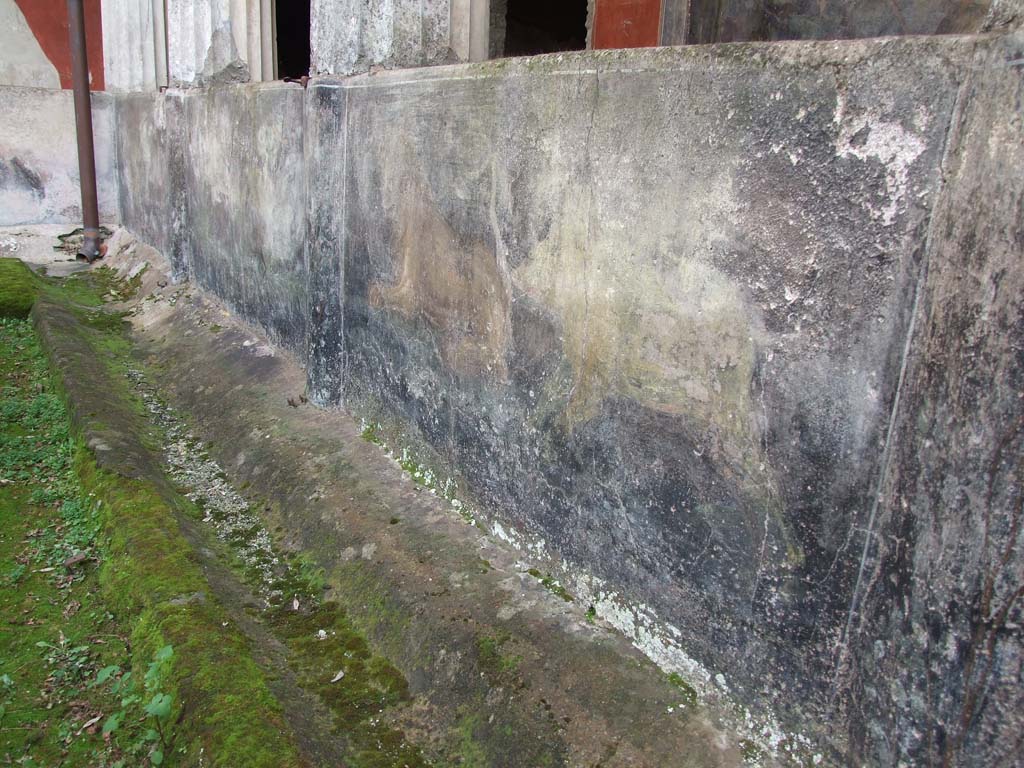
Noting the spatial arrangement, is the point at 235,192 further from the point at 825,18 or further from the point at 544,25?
the point at 544,25

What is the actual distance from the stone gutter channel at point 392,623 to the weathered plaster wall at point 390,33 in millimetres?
1686

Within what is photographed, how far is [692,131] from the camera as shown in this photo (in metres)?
1.97

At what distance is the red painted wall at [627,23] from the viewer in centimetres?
472

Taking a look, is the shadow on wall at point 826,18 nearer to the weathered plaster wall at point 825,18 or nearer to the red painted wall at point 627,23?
the weathered plaster wall at point 825,18

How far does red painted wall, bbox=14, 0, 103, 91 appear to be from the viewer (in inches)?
339

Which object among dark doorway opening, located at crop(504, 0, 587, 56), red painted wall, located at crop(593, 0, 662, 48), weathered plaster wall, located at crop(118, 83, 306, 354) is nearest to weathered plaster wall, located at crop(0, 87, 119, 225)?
weathered plaster wall, located at crop(118, 83, 306, 354)

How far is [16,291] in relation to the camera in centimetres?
614

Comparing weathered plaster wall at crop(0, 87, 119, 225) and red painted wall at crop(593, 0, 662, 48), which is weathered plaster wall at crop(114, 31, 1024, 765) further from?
weathered plaster wall at crop(0, 87, 119, 225)

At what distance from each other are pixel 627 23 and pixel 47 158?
6390mm

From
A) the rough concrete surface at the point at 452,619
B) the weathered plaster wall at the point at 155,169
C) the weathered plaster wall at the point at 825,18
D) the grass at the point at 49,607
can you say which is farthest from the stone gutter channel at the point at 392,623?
the weathered plaster wall at the point at 825,18

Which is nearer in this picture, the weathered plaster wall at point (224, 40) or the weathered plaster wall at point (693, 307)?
the weathered plaster wall at point (693, 307)

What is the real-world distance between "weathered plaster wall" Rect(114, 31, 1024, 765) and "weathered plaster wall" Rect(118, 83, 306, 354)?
1.41m

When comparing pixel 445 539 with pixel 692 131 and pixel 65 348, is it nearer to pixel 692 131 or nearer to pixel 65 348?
pixel 692 131

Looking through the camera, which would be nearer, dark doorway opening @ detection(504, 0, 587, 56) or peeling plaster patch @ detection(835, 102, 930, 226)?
peeling plaster patch @ detection(835, 102, 930, 226)
